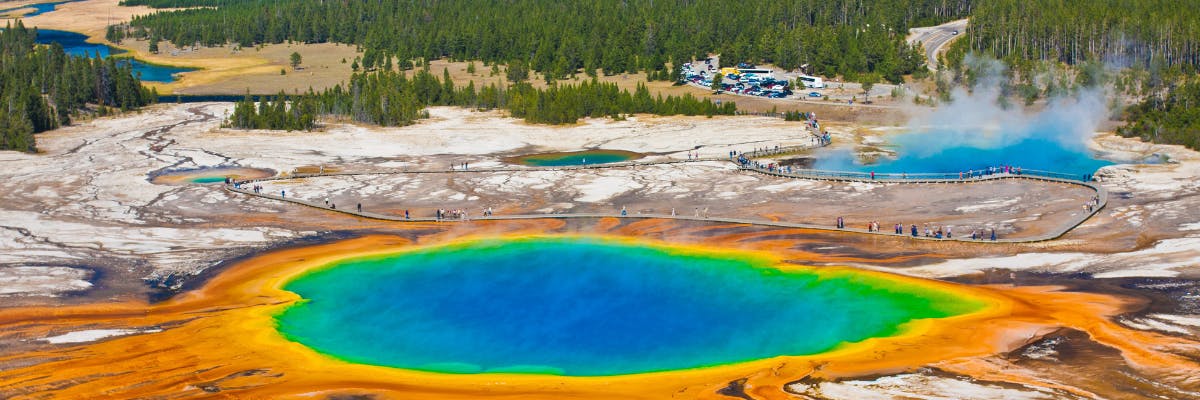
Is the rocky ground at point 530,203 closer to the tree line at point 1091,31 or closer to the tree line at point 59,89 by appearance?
the tree line at point 59,89

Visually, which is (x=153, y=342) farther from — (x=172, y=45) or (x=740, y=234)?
(x=172, y=45)

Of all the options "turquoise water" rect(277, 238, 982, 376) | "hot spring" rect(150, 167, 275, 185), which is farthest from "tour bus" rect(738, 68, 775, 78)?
"turquoise water" rect(277, 238, 982, 376)

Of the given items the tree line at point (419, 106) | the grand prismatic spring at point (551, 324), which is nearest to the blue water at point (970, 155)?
the grand prismatic spring at point (551, 324)

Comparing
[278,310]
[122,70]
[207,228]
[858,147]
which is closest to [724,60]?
[858,147]

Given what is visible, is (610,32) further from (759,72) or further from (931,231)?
(931,231)

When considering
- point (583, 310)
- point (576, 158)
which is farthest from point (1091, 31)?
point (583, 310)
